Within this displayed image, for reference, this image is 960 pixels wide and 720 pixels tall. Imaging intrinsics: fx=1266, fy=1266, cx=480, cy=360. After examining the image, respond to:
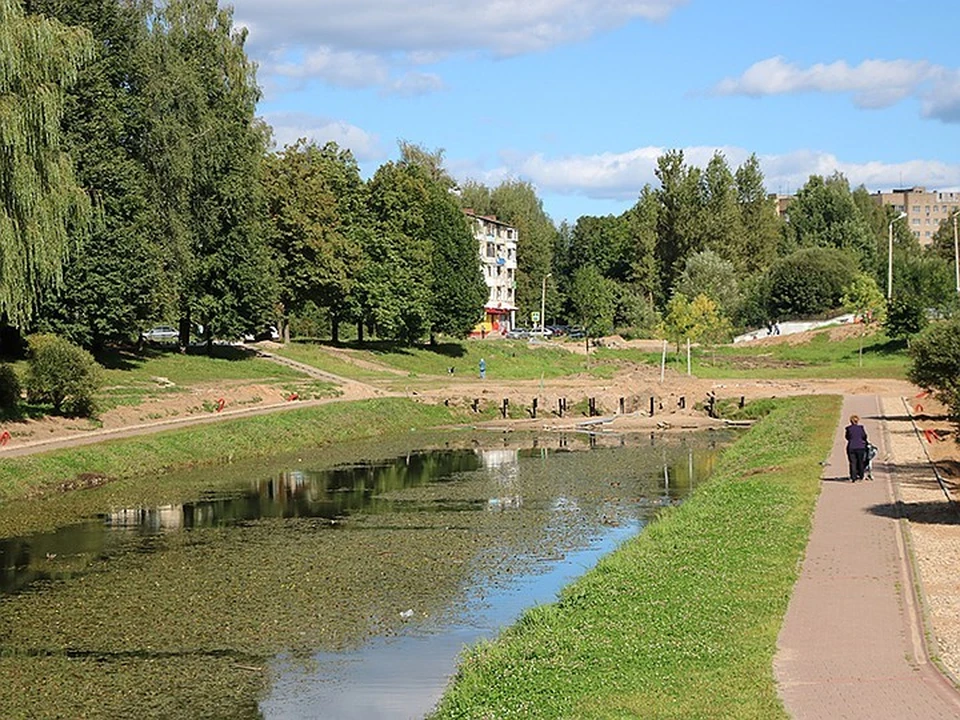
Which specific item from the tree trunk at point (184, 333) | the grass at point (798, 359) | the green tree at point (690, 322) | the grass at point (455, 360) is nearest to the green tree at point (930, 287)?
the grass at point (798, 359)

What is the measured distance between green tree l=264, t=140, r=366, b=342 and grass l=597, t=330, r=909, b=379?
78.7ft

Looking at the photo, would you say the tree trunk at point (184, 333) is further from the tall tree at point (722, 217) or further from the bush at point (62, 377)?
the tall tree at point (722, 217)

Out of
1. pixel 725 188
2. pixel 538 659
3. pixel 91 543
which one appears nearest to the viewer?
pixel 538 659

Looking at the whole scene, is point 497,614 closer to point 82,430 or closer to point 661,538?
point 661,538

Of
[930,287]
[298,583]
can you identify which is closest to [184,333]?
[298,583]

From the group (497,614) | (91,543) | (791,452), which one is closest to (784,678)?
(497,614)

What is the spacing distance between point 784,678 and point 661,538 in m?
10.9

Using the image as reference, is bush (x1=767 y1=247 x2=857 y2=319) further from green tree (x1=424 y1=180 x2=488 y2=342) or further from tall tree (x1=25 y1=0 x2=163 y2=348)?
tall tree (x1=25 y1=0 x2=163 y2=348)

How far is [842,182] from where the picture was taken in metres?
148

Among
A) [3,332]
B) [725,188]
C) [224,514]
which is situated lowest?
[224,514]

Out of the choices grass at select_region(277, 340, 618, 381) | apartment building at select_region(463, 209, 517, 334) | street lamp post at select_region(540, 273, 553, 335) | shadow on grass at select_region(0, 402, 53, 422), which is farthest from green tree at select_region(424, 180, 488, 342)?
shadow on grass at select_region(0, 402, 53, 422)

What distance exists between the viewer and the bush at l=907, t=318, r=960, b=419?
42375 mm

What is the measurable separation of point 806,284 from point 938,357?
7203cm

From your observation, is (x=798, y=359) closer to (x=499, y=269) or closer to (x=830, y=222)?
(x=830, y=222)
